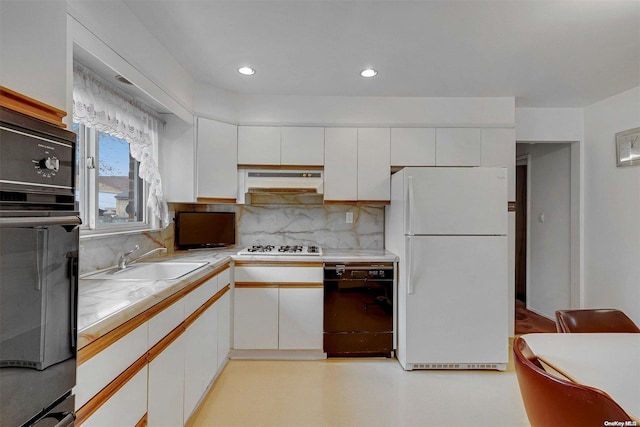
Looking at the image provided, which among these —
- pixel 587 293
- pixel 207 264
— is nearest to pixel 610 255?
pixel 587 293

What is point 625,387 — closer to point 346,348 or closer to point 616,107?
point 346,348

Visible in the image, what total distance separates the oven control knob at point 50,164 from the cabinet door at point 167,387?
96 cm

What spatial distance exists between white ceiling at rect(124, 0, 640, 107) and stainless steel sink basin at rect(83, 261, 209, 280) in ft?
4.97

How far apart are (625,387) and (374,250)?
7.48ft

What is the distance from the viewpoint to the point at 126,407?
119 cm

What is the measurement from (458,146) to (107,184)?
2.94 m

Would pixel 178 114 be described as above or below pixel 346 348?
above

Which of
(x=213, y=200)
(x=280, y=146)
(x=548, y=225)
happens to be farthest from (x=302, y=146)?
(x=548, y=225)

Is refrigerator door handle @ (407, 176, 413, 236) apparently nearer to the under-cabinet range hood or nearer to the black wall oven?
the under-cabinet range hood

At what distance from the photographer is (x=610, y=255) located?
2.99 metres

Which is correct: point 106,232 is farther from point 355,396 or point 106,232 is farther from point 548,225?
point 548,225

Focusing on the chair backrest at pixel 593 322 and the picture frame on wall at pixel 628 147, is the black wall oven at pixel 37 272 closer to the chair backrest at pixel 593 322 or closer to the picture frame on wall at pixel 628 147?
the chair backrest at pixel 593 322

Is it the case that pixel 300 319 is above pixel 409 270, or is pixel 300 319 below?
below

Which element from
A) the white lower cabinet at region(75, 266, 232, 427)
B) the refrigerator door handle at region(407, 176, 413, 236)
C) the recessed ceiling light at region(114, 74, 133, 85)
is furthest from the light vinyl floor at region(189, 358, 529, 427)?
the recessed ceiling light at region(114, 74, 133, 85)
